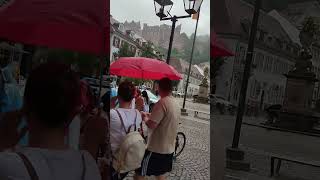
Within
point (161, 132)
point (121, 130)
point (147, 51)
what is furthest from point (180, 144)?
point (121, 130)

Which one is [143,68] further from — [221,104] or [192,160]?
[221,104]

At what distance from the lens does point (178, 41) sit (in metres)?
3.34

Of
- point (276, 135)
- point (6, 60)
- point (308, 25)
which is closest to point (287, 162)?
point (276, 135)

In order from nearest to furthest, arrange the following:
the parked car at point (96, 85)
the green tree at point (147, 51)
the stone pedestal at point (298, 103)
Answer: the stone pedestal at point (298, 103), the parked car at point (96, 85), the green tree at point (147, 51)

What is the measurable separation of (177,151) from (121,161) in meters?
5.79

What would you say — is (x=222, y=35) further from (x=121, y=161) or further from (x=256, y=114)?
(x=121, y=161)

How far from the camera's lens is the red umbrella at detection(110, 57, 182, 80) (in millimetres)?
7324

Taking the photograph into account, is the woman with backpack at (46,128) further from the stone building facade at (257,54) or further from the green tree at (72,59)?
the stone building facade at (257,54)

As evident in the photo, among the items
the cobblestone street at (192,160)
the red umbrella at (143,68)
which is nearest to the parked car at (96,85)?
the cobblestone street at (192,160)

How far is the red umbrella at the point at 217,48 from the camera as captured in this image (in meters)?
1.30

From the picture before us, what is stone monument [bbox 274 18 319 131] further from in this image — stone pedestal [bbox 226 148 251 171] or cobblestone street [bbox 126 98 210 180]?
cobblestone street [bbox 126 98 210 180]

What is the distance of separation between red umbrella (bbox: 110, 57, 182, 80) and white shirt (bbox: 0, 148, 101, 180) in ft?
18.7

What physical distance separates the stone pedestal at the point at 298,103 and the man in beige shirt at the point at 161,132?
406 centimetres

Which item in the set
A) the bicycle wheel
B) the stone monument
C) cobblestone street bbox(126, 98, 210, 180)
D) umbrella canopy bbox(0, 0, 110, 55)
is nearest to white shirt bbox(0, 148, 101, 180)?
umbrella canopy bbox(0, 0, 110, 55)
